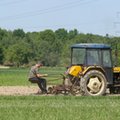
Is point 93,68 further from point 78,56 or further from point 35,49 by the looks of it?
point 35,49

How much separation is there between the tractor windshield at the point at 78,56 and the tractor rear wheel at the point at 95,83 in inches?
38.4

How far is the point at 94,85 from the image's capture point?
2166 centimetres

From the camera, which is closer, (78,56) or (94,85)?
(94,85)

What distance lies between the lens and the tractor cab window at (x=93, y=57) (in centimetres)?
2208

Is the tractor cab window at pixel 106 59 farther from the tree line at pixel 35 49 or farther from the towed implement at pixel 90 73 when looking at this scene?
the tree line at pixel 35 49

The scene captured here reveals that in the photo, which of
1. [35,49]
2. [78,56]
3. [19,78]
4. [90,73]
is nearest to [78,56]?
[78,56]

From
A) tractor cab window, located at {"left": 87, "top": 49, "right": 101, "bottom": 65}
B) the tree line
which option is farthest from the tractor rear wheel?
the tree line

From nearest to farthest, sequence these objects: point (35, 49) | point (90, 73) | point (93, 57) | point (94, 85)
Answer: point (90, 73) < point (94, 85) < point (93, 57) < point (35, 49)

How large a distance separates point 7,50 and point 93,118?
448ft

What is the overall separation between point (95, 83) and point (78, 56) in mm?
1694

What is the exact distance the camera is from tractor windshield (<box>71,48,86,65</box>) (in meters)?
22.4

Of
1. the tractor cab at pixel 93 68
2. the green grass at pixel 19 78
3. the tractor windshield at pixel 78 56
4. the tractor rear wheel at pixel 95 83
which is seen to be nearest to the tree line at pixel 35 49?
the green grass at pixel 19 78

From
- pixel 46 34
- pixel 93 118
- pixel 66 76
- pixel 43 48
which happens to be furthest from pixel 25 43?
pixel 93 118

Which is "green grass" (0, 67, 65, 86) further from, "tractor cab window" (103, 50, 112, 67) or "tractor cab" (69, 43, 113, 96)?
"tractor cab window" (103, 50, 112, 67)
